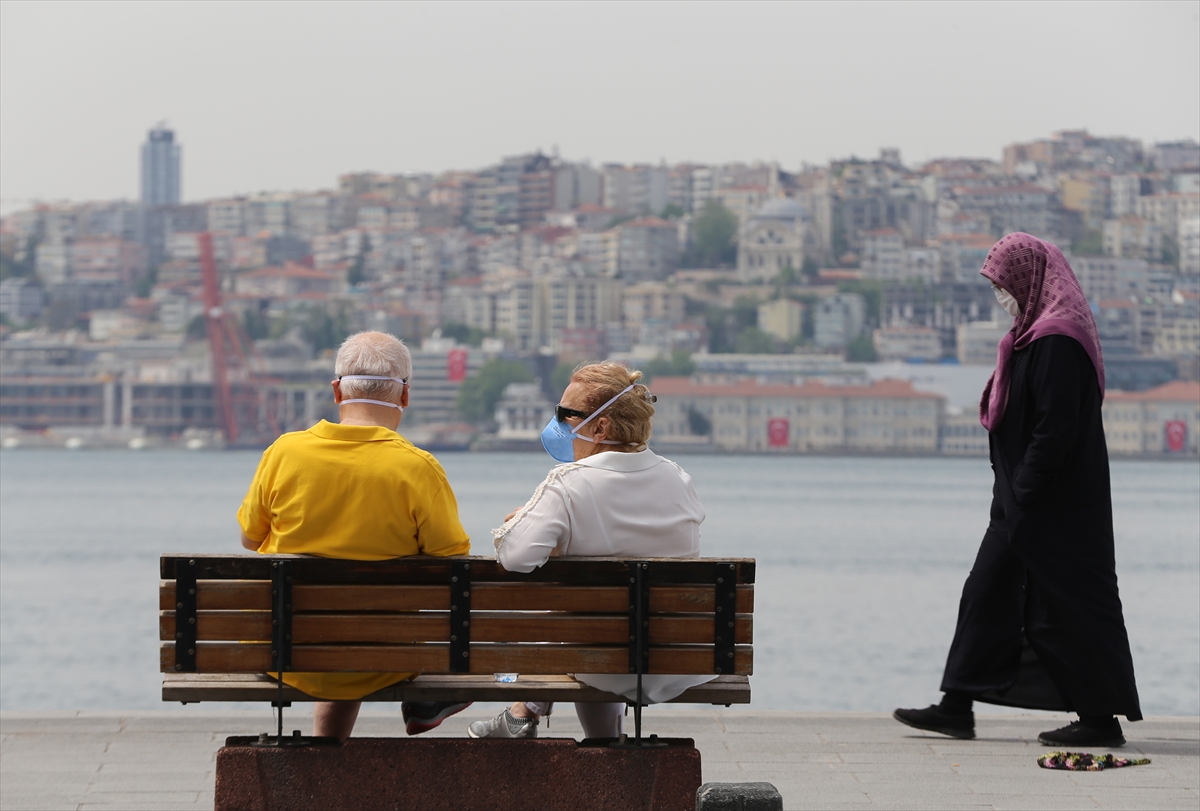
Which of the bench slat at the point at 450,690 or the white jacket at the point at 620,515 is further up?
the white jacket at the point at 620,515

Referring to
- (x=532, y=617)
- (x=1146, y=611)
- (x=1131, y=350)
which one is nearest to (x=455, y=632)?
(x=532, y=617)

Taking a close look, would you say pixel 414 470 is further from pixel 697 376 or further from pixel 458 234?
pixel 458 234

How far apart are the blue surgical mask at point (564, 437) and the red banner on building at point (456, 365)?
298 ft

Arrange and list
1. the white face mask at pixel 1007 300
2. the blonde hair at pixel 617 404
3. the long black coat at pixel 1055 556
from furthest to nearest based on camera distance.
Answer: the white face mask at pixel 1007 300 → the long black coat at pixel 1055 556 → the blonde hair at pixel 617 404

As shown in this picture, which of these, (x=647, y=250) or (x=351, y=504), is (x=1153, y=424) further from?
(x=351, y=504)

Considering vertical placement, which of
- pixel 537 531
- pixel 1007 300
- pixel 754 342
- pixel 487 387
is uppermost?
pixel 1007 300

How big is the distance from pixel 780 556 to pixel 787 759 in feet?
107

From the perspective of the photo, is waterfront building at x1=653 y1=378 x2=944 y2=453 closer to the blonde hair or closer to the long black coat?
the long black coat

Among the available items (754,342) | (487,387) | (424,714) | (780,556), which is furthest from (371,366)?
(754,342)

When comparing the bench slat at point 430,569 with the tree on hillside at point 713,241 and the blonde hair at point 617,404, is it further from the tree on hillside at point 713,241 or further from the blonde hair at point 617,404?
the tree on hillside at point 713,241

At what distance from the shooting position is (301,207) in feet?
457

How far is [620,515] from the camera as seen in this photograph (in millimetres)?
3047

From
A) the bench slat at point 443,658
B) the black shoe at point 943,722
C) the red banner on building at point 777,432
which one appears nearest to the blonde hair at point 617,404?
the bench slat at point 443,658

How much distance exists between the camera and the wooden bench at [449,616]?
287 centimetres
